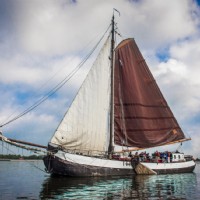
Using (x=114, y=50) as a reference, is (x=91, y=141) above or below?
below

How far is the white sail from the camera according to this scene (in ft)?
113

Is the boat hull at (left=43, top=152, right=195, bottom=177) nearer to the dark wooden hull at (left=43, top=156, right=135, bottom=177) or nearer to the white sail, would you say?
the dark wooden hull at (left=43, top=156, right=135, bottom=177)

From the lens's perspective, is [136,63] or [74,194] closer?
[74,194]

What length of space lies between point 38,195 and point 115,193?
5940mm

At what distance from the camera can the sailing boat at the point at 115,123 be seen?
1355 inches

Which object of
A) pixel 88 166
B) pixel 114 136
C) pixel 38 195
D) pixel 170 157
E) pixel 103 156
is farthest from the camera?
pixel 170 157

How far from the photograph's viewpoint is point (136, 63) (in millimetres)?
45469

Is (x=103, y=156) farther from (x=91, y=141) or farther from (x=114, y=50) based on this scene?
(x=114, y=50)

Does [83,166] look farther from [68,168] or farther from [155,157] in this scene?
[155,157]

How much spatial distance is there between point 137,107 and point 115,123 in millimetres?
4660

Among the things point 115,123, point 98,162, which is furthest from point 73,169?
point 115,123

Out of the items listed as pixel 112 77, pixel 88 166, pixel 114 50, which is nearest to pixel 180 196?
pixel 88 166

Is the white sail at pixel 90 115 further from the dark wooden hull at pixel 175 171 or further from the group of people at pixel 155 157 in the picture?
the dark wooden hull at pixel 175 171

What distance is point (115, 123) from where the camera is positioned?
1634 inches
